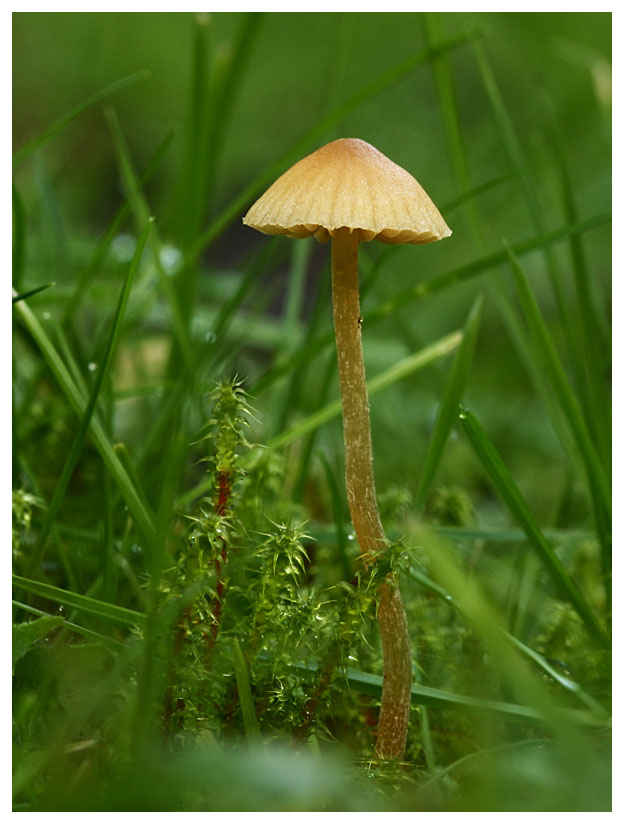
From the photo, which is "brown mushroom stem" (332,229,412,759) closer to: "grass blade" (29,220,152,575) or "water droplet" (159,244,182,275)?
"grass blade" (29,220,152,575)

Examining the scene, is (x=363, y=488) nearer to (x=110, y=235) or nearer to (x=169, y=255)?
(x=110, y=235)

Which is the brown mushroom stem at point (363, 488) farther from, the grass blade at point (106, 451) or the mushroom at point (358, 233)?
the grass blade at point (106, 451)

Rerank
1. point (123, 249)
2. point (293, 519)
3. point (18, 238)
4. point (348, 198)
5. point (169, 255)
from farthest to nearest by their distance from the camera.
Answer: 1. point (123, 249)
2. point (169, 255)
3. point (293, 519)
4. point (18, 238)
5. point (348, 198)

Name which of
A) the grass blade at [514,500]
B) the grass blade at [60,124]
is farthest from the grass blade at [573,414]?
the grass blade at [60,124]

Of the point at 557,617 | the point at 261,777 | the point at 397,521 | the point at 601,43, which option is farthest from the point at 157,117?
the point at 261,777

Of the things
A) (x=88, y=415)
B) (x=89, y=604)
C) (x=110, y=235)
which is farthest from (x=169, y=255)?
(x=89, y=604)

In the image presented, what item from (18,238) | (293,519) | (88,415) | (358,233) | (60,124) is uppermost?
(60,124)

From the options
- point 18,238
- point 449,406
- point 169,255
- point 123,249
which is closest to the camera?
point 449,406
